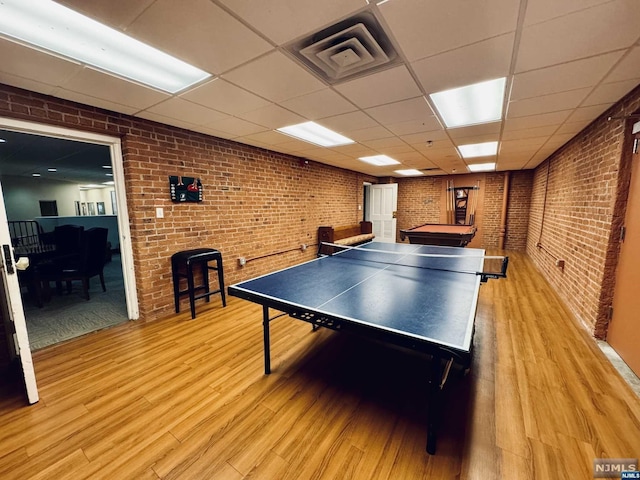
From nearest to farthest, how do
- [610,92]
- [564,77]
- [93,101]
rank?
[564,77] < [610,92] < [93,101]

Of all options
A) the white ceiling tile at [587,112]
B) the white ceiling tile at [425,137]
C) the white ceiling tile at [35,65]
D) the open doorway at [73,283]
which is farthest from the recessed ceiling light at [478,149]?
the open doorway at [73,283]

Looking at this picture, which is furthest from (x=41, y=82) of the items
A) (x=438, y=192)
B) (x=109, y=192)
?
(x=109, y=192)

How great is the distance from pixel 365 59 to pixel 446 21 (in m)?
0.53

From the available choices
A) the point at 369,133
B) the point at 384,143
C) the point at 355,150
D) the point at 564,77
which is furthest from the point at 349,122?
the point at 564,77

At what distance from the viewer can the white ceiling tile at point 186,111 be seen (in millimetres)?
2444

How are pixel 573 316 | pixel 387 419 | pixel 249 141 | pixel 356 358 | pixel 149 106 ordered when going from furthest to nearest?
pixel 249 141 < pixel 573 316 < pixel 149 106 < pixel 356 358 < pixel 387 419

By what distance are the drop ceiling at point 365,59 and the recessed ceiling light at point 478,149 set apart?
3.12 ft

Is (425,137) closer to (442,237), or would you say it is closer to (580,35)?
(580,35)

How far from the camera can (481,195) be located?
7750 mm

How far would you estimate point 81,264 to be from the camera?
144 inches

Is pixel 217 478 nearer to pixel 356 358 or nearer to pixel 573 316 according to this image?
pixel 356 358

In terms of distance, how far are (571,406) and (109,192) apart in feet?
47.0

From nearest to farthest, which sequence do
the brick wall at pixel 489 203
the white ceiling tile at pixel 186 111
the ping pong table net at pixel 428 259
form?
the white ceiling tile at pixel 186 111, the ping pong table net at pixel 428 259, the brick wall at pixel 489 203

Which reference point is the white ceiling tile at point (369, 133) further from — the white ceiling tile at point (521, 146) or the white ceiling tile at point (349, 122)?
the white ceiling tile at point (521, 146)
